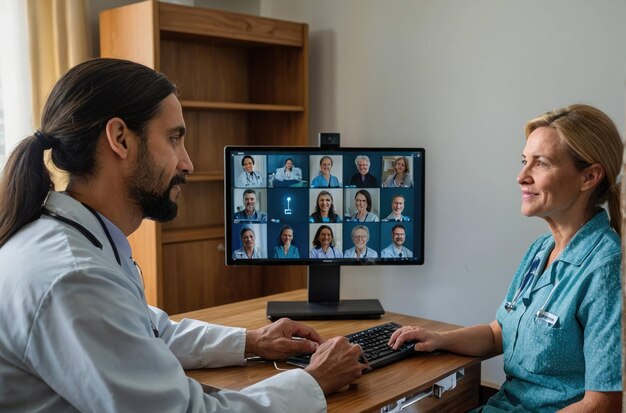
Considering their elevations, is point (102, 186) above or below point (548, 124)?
below

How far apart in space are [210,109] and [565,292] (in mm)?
2356

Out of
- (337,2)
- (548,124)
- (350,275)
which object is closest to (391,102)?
(337,2)

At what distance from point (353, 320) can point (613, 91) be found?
54.8 inches

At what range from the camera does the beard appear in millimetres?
1464

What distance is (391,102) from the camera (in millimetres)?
3494

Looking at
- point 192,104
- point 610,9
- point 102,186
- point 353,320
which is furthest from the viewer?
point 192,104

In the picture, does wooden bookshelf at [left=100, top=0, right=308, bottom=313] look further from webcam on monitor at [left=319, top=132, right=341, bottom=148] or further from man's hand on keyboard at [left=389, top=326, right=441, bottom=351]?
man's hand on keyboard at [left=389, top=326, right=441, bottom=351]

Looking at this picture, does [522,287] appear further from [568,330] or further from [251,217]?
[251,217]

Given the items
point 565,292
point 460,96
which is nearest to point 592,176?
point 565,292

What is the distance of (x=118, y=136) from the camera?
143 cm

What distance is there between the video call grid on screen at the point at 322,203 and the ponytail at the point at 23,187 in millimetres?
817

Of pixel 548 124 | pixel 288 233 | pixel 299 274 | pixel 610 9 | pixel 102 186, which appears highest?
pixel 610 9

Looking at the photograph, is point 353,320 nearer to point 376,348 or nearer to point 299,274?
point 376,348

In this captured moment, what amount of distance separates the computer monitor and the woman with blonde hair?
1.34 ft
